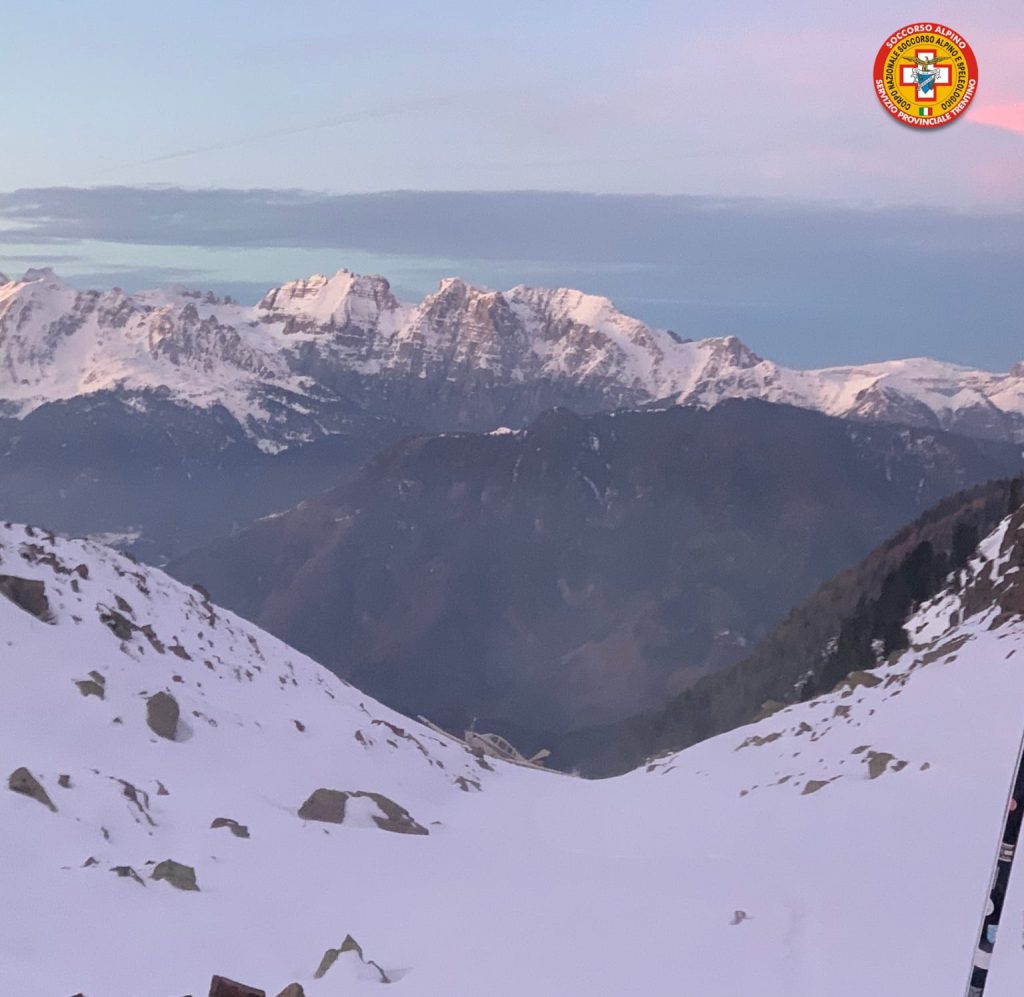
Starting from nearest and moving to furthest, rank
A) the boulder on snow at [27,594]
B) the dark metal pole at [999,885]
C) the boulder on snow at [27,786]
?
the dark metal pole at [999,885] → the boulder on snow at [27,786] → the boulder on snow at [27,594]

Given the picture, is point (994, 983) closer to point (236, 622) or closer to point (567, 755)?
point (236, 622)

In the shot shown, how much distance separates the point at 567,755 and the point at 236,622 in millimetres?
145107

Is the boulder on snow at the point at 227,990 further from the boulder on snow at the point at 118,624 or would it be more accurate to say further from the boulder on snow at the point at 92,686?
the boulder on snow at the point at 118,624

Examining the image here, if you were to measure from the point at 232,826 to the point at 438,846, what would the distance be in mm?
5707

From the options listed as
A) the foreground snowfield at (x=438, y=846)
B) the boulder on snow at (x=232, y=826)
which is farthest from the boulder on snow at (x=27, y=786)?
the boulder on snow at (x=232, y=826)

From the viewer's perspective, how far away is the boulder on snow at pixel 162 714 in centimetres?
2875

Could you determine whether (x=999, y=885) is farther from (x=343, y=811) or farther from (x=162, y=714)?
(x=162, y=714)

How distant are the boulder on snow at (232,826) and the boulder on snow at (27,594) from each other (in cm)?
1111

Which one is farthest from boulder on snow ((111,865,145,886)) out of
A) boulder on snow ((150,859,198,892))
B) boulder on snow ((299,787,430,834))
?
boulder on snow ((299,787,430,834))

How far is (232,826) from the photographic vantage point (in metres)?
22.8

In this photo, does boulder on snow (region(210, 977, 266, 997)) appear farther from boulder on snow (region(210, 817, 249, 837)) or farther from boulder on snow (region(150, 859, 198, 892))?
boulder on snow (region(210, 817, 249, 837))

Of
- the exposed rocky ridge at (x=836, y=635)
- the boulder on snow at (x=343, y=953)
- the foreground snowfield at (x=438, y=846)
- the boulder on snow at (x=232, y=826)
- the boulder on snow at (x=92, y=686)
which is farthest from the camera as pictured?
the exposed rocky ridge at (x=836, y=635)

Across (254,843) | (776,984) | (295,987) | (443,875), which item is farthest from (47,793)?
(776,984)

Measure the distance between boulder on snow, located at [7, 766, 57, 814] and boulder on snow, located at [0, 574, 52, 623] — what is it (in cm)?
1207
